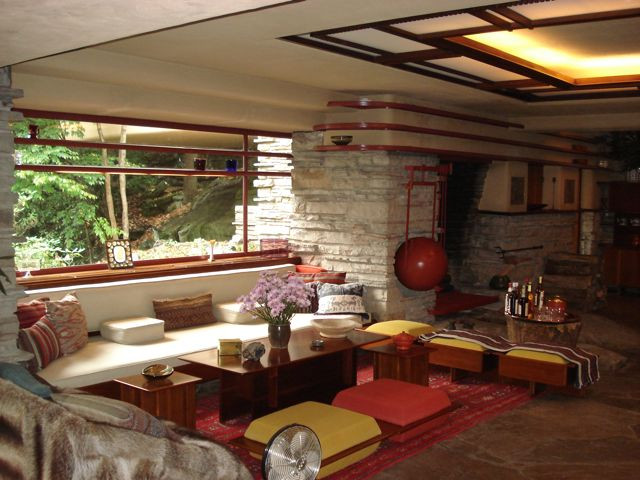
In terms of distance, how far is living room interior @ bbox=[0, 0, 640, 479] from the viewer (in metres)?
4.68

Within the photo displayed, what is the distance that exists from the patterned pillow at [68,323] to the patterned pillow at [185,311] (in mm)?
910

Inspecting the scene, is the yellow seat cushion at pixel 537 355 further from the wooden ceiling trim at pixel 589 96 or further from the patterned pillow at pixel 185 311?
the wooden ceiling trim at pixel 589 96

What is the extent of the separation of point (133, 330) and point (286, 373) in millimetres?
1315

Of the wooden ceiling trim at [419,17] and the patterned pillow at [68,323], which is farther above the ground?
the wooden ceiling trim at [419,17]

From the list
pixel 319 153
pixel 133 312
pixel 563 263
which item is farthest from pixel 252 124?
pixel 563 263

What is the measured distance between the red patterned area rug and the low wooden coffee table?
0.70 ft

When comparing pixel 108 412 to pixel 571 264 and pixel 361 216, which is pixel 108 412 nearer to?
pixel 361 216

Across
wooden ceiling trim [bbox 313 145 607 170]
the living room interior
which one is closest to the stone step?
the living room interior

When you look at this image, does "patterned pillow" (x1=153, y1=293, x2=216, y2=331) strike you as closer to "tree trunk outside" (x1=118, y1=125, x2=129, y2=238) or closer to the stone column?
"tree trunk outside" (x1=118, y1=125, x2=129, y2=238)

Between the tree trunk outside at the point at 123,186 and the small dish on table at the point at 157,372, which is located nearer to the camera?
the small dish on table at the point at 157,372

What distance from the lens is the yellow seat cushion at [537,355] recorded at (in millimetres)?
6079

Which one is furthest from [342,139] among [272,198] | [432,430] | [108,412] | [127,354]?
[108,412]

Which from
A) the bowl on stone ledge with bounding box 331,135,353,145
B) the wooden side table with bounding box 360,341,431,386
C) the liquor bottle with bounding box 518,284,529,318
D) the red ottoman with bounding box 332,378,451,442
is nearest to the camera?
the red ottoman with bounding box 332,378,451,442

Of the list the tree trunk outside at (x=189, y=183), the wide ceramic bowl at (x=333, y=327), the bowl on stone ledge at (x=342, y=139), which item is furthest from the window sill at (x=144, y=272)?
the wide ceramic bowl at (x=333, y=327)
